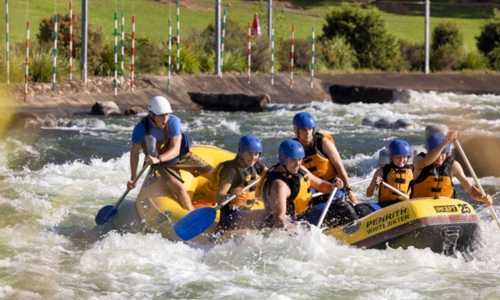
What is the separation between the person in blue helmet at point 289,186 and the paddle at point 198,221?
1.42 feet

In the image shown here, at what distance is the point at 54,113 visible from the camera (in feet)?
62.3

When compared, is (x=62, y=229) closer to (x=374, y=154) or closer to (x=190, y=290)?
(x=190, y=290)

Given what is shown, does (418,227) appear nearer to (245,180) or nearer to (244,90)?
(245,180)

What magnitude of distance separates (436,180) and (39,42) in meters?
16.5

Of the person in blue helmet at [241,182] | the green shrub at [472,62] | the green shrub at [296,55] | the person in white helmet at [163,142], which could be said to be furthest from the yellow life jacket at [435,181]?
the green shrub at [472,62]

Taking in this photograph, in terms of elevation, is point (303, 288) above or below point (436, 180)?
below

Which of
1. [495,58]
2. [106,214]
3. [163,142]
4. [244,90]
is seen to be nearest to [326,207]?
[163,142]

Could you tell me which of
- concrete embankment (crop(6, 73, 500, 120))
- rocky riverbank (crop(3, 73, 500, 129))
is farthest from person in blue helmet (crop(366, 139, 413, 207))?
concrete embankment (crop(6, 73, 500, 120))

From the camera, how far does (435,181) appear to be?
945cm

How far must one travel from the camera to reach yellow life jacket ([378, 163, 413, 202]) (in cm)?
976

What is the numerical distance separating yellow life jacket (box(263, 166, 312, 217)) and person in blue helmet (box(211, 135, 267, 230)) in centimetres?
36

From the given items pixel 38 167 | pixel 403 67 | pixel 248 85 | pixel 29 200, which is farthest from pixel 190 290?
pixel 403 67

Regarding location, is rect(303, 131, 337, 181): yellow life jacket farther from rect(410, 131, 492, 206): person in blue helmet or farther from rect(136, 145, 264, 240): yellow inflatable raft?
rect(410, 131, 492, 206): person in blue helmet

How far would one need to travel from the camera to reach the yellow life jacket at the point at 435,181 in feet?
30.9
